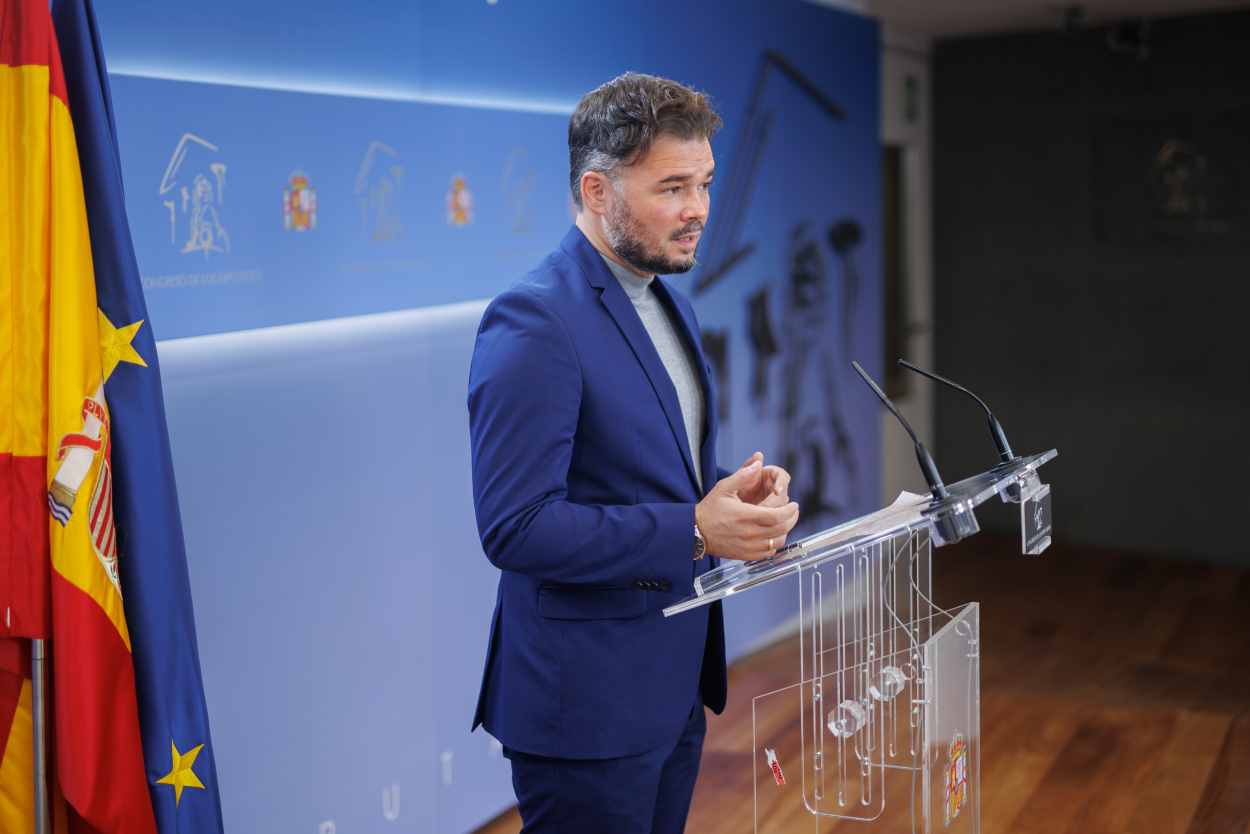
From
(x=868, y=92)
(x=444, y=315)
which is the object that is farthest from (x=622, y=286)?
(x=868, y=92)

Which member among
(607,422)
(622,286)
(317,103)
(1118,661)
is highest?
(317,103)

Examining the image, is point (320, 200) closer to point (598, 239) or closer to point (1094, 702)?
point (598, 239)

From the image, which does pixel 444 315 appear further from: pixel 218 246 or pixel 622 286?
pixel 622 286

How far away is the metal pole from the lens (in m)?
1.93

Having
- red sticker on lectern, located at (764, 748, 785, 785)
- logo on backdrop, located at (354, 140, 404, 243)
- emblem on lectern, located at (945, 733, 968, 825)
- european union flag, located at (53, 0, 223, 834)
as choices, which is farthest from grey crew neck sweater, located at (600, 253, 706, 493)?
logo on backdrop, located at (354, 140, 404, 243)

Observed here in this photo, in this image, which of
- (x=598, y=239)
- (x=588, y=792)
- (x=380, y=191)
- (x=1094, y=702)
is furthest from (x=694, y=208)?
(x=1094, y=702)

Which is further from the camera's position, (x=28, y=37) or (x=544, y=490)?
(x=28, y=37)

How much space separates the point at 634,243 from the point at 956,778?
0.86 m

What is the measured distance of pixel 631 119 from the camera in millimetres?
1828

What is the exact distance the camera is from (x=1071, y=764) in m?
3.98

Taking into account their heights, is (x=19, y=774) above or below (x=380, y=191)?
below

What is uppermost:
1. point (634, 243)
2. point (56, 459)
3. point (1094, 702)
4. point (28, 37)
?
point (28, 37)

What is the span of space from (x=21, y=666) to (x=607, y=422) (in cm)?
93

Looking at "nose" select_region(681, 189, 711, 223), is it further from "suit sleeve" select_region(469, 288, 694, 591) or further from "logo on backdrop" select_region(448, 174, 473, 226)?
"logo on backdrop" select_region(448, 174, 473, 226)
